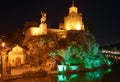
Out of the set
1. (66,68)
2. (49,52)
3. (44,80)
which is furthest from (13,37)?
(44,80)

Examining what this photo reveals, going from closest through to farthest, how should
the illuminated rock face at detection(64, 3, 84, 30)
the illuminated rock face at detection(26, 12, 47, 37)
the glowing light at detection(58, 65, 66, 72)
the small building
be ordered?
the small building < the glowing light at detection(58, 65, 66, 72) < the illuminated rock face at detection(26, 12, 47, 37) < the illuminated rock face at detection(64, 3, 84, 30)

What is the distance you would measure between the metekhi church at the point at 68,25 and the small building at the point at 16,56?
6327 millimetres

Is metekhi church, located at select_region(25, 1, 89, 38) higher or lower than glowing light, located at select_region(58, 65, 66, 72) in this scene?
higher

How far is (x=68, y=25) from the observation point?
51.1m

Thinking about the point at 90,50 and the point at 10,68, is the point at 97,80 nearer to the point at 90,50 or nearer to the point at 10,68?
the point at 10,68

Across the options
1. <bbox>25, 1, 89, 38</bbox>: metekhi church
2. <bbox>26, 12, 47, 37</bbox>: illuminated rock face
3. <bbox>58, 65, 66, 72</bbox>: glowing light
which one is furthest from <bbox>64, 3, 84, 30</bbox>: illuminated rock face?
<bbox>58, 65, 66, 72</bbox>: glowing light

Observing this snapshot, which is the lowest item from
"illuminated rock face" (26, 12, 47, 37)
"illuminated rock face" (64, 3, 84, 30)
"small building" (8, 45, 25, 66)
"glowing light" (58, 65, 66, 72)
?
"glowing light" (58, 65, 66, 72)

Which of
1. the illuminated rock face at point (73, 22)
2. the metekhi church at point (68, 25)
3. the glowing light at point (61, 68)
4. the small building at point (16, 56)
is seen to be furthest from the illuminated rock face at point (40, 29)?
the glowing light at point (61, 68)

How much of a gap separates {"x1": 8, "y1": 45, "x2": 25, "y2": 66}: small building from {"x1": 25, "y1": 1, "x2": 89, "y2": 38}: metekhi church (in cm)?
633

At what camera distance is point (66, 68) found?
1645 inches

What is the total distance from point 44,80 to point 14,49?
840 cm

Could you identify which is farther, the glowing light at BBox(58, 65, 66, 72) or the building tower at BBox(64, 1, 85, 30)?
the building tower at BBox(64, 1, 85, 30)

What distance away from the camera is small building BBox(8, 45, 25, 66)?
40125 millimetres

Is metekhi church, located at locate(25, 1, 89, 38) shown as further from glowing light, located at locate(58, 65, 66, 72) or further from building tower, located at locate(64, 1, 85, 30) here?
glowing light, located at locate(58, 65, 66, 72)
